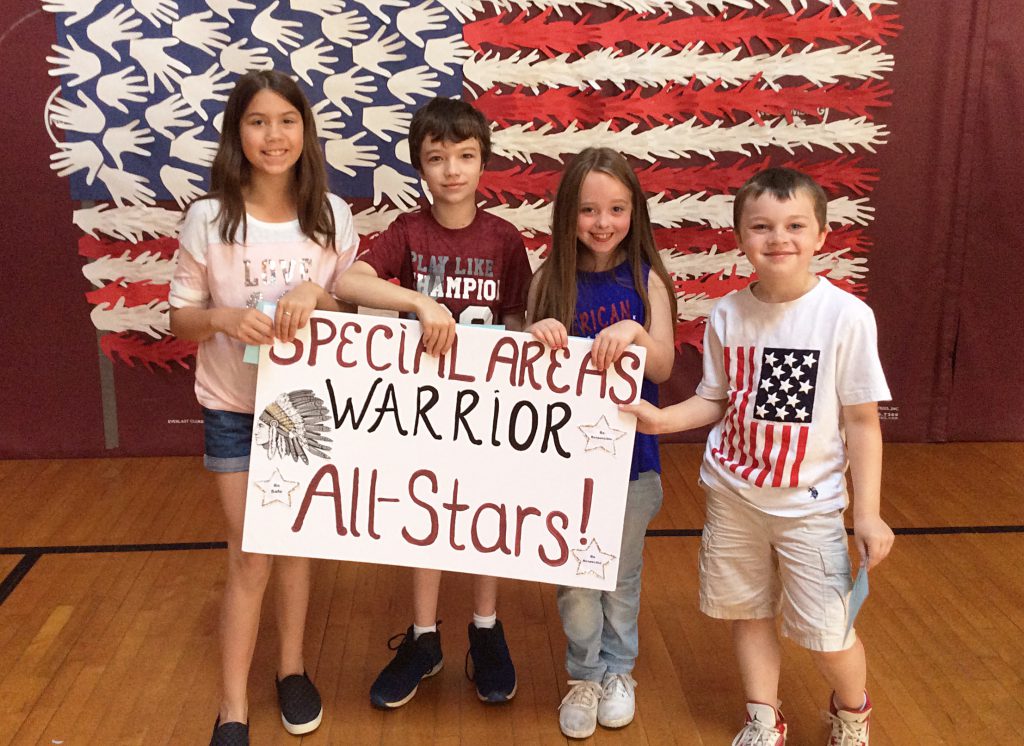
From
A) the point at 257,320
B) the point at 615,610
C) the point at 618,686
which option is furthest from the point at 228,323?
the point at 618,686

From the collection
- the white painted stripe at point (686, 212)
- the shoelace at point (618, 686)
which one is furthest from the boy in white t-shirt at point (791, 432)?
the white painted stripe at point (686, 212)

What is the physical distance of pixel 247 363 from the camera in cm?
176

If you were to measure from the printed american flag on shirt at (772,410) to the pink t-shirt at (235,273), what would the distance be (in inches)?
30.6

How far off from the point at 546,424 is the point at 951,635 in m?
1.18

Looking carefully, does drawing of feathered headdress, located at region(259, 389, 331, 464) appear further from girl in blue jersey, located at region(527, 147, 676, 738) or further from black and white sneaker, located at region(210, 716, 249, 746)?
black and white sneaker, located at region(210, 716, 249, 746)

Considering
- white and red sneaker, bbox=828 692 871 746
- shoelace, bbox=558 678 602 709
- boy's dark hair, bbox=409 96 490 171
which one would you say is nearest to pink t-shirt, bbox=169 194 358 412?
boy's dark hair, bbox=409 96 490 171

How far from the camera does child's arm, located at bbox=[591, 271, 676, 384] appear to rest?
1.67 m

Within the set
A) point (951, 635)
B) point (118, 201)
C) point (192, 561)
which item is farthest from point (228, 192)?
point (951, 635)

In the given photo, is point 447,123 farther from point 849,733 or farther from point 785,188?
point 849,733

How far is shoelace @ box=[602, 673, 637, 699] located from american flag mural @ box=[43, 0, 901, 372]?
163 centimetres

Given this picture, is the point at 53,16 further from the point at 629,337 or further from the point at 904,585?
the point at 904,585

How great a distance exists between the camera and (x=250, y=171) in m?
1.74

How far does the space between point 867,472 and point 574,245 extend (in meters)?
0.65

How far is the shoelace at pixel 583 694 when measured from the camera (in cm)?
190
